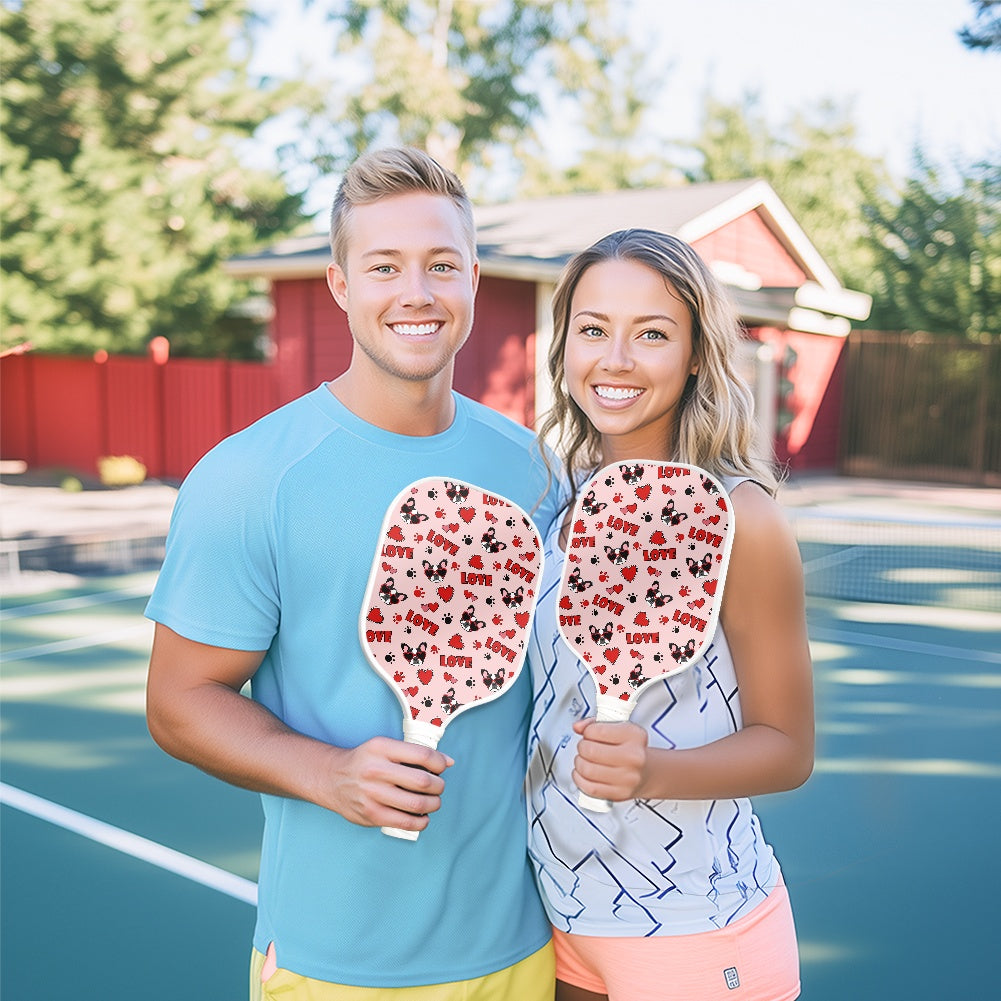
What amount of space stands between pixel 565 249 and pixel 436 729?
15.8 m

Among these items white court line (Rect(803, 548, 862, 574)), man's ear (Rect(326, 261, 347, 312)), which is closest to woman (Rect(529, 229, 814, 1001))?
man's ear (Rect(326, 261, 347, 312))

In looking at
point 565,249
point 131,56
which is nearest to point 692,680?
point 565,249

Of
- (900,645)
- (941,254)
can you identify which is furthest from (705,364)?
(941,254)

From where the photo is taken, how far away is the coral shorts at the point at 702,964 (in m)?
1.99

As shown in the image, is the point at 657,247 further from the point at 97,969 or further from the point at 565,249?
the point at 565,249

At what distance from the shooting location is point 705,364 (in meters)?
2.15

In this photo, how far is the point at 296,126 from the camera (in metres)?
31.7

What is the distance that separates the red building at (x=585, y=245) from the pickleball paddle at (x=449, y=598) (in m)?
12.9

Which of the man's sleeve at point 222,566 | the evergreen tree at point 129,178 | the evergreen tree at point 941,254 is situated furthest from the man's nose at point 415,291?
the evergreen tree at point 941,254

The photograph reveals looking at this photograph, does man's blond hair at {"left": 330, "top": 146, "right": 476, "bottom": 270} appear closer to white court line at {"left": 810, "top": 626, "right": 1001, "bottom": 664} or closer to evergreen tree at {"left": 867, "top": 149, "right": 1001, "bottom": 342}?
white court line at {"left": 810, "top": 626, "right": 1001, "bottom": 664}

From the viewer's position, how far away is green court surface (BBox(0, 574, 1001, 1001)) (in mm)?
3984

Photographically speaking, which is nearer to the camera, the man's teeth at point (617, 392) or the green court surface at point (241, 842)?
the man's teeth at point (617, 392)

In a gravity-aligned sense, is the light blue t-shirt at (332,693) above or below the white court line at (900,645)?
above

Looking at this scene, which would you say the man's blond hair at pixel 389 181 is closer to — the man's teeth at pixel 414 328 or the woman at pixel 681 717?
the man's teeth at pixel 414 328
